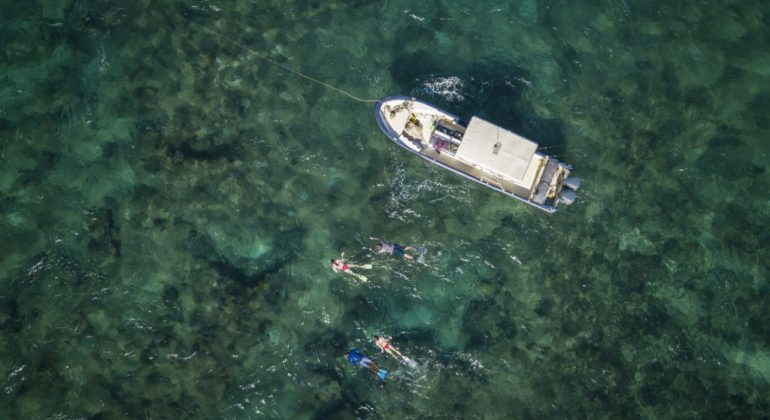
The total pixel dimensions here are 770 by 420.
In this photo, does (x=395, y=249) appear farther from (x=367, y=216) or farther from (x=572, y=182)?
(x=572, y=182)

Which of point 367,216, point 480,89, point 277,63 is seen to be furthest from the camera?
point 277,63

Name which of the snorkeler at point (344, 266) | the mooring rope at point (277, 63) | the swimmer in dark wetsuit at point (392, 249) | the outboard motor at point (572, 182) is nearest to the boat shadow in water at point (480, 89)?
the outboard motor at point (572, 182)

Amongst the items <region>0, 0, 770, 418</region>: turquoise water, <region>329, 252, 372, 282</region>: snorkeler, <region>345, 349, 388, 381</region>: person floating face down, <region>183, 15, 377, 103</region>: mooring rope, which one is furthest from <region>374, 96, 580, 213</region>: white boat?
<region>345, 349, 388, 381</region>: person floating face down

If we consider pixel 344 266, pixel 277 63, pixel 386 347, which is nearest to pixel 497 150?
pixel 344 266

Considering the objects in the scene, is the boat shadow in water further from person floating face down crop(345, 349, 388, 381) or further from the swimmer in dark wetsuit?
person floating face down crop(345, 349, 388, 381)

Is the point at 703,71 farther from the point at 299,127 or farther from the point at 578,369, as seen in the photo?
the point at 299,127

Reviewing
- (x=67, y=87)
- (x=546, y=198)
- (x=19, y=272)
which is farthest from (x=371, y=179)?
(x=19, y=272)
